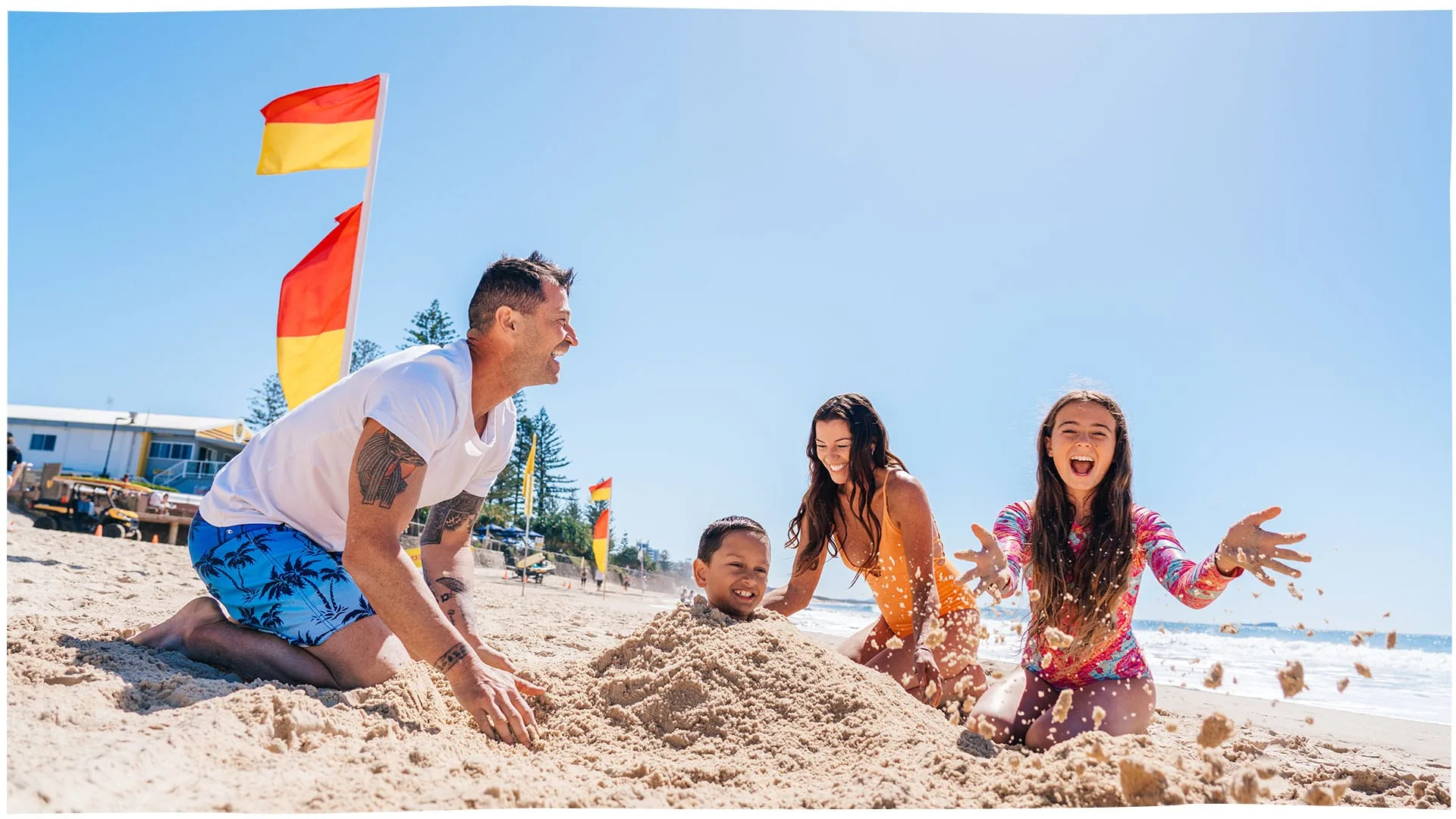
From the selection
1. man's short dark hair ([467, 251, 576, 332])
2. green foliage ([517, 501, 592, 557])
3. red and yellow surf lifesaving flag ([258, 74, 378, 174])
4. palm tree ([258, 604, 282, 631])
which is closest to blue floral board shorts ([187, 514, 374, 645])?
palm tree ([258, 604, 282, 631])

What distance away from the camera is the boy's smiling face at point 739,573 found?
2.87 metres

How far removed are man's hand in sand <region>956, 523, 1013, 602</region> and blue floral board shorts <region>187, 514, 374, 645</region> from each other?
1798mm

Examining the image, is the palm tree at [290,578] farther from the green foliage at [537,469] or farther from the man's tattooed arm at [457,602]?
the green foliage at [537,469]

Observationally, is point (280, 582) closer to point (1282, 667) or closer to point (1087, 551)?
point (1087, 551)

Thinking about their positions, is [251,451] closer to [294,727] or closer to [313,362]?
[294,727]

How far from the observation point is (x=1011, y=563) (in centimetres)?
272

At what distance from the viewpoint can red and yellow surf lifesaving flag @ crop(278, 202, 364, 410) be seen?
19.1 feet

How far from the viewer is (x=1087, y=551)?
9.20 ft

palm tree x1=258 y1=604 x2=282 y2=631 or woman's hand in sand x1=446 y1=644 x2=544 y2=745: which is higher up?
palm tree x1=258 y1=604 x2=282 y2=631

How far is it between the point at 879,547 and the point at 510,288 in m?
1.84

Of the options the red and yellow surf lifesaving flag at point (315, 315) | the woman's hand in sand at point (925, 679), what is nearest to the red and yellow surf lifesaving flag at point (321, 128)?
the red and yellow surf lifesaving flag at point (315, 315)

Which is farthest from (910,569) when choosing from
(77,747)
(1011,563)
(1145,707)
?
(77,747)

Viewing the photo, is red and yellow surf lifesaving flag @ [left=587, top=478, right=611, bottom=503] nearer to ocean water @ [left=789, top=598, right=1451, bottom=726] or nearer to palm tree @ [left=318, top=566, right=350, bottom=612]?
ocean water @ [left=789, top=598, right=1451, bottom=726]

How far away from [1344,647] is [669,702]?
21.9 m
